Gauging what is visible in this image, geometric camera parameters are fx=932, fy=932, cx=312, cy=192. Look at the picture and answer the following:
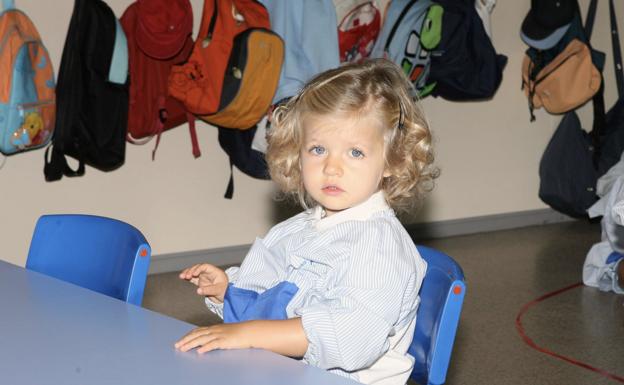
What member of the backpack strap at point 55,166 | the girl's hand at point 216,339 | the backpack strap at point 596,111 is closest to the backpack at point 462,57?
the backpack strap at point 596,111

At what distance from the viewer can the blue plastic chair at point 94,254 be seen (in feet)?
6.12

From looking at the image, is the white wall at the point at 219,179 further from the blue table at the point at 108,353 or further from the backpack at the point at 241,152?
the blue table at the point at 108,353

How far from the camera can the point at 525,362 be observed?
3.37 meters

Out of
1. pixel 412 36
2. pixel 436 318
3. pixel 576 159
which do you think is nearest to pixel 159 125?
pixel 412 36

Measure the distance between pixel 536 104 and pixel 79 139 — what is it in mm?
3069

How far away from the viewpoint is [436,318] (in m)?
1.62

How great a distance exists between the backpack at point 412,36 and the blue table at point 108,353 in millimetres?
3734

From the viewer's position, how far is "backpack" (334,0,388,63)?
4887mm

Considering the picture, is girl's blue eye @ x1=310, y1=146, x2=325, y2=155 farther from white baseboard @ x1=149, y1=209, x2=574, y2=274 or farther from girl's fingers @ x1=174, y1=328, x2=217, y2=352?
white baseboard @ x1=149, y1=209, x2=574, y2=274

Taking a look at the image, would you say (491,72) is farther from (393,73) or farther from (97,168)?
(393,73)

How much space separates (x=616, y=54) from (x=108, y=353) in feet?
18.0

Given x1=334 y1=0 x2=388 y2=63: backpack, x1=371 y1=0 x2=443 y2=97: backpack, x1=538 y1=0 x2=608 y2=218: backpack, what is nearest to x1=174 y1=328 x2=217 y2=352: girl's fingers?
x1=334 y1=0 x2=388 y2=63: backpack

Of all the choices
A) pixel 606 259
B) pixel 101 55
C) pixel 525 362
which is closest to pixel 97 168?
pixel 101 55

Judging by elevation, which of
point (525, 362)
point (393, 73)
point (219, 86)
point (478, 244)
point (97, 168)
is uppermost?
point (393, 73)
